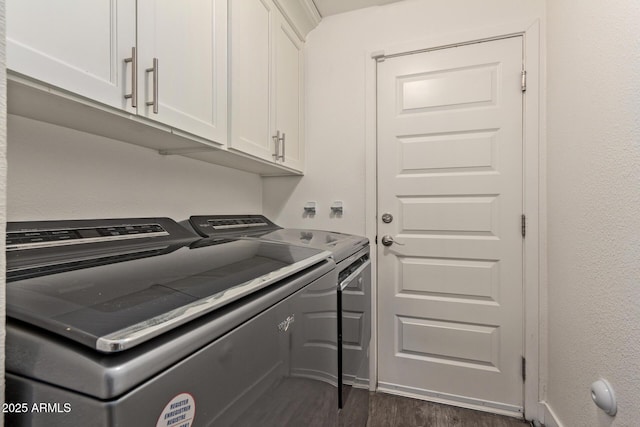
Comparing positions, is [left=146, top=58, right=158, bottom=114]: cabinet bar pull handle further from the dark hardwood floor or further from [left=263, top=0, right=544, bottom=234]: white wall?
the dark hardwood floor

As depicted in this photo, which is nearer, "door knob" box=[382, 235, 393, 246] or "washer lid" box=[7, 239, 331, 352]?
"washer lid" box=[7, 239, 331, 352]

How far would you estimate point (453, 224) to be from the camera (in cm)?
185

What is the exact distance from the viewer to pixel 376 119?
79.3 inches

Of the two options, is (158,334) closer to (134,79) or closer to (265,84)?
(134,79)

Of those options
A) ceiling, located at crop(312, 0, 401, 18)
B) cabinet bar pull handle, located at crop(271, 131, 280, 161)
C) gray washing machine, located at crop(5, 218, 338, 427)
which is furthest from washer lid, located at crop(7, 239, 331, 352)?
ceiling, located at crop(312, 0, 401, 18)

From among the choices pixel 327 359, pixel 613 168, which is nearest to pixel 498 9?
pixel 613 168

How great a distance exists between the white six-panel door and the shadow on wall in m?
0.65

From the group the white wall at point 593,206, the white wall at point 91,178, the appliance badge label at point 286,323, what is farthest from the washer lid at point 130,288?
the white wall at point 593,206

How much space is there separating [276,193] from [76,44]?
1.53 m

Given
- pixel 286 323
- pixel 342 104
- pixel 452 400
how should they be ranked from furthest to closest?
pixel 342 104, pixel 452 400, pixel 286 323

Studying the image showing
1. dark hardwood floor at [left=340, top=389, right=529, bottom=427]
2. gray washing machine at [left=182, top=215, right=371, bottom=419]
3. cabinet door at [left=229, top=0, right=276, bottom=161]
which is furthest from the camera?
dark hardwood floor at [left=340, top=389, right=529, bottom=427]

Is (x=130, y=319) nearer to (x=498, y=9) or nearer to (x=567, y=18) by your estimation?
(x=567, y=18)

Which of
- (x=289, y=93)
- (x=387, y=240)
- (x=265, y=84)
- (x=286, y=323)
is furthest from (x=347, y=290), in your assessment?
(x=289, y=93)

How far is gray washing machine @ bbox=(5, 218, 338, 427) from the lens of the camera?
1.19 feet
